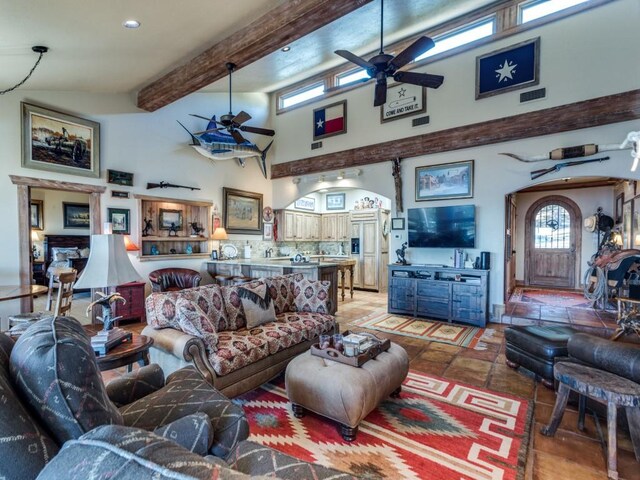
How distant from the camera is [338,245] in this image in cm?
952

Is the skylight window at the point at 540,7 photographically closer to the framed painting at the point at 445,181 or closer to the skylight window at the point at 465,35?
the skylight window at the point at 465,35

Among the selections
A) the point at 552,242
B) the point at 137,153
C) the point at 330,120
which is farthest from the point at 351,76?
the point at 552,242

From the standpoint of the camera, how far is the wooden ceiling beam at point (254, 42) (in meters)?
3.29

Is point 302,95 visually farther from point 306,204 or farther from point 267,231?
point 267,231

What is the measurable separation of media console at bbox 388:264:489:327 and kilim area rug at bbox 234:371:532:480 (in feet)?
Answer: 7.59

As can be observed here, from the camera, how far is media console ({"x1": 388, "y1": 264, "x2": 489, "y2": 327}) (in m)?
4.91

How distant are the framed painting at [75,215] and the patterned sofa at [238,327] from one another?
7.12 metres

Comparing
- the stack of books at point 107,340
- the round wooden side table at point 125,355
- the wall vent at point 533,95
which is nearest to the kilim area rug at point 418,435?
the round wooden side table at point 125,355

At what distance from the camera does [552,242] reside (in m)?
7.94

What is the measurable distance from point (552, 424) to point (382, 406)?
117cm

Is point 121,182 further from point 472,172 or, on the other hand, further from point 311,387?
point 472,172

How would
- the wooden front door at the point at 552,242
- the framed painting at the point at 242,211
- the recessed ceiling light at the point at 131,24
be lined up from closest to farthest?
the recessed ceiling light at the point at 131,24 < the framed painting at the point at 242,211 < the wooden front door at the point at 552,242

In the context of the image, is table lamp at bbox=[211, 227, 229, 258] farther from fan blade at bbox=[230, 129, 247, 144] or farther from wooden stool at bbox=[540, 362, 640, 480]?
wooden stool at bbox=[540, 362, 640, 480]

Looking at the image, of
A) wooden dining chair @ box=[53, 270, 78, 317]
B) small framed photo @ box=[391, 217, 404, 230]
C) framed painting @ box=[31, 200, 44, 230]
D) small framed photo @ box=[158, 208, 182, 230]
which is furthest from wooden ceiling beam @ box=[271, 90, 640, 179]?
framed painting @ box=[31, 200, 44, 230]
